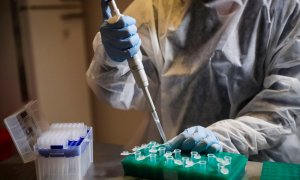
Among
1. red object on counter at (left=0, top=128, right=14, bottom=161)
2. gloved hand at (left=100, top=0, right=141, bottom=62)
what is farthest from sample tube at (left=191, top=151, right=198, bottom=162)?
red object on counter at (left=0, top=128, right=14, bottom=161)

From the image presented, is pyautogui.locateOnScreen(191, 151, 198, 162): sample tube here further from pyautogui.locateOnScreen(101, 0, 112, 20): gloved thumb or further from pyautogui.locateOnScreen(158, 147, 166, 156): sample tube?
pyautogui.locateOnScreen(101, 0, 112, 20): gloved thumb

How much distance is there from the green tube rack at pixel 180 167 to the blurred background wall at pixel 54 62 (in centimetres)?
92

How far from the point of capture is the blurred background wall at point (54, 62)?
4.92ft

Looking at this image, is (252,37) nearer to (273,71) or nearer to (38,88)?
(273,71)

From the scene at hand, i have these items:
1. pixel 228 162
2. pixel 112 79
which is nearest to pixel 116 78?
pixel 112 79

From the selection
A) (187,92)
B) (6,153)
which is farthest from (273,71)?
(6,153)

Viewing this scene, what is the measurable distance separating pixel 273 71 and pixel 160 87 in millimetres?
318

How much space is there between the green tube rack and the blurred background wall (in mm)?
924

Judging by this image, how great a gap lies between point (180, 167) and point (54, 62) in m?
1.16

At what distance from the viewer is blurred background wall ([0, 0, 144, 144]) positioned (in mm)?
1499

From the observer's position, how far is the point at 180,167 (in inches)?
23.8

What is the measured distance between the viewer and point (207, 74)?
905 mm

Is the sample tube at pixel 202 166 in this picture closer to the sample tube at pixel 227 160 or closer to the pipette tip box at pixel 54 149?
the sample tube at pixel 227 160

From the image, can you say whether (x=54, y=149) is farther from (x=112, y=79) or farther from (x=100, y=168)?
(x=112, y=79)
